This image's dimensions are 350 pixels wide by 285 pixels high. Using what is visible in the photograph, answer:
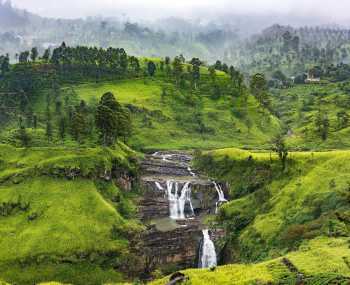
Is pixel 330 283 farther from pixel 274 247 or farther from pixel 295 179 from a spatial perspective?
pixel 295 179

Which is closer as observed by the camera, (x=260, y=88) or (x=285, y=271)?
(x=285, y=271)

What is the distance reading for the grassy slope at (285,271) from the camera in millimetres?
52594

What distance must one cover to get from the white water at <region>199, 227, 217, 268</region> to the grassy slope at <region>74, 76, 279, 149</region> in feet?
201

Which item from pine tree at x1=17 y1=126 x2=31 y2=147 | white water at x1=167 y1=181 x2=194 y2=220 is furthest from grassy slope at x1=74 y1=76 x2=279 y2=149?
white water at x1=167 y1=181 x2=194 y2=220

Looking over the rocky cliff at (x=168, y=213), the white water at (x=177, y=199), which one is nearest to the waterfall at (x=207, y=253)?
the rocky cliff at (x=168, y=213)

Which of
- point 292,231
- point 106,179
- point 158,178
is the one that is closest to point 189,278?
point 292,231

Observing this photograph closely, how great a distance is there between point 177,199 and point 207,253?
19.6 metres

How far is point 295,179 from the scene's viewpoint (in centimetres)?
9681

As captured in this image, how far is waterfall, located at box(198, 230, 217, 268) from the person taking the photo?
91.6 meters

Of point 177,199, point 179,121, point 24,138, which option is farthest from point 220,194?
point 179,121

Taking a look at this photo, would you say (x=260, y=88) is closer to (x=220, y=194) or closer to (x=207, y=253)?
(x=220, y=194)

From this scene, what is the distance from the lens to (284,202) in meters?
91.3

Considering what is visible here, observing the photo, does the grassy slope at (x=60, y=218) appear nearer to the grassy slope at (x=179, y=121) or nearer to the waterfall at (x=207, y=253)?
the waterfall at (x=207, y=253)

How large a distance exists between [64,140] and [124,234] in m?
46.5
